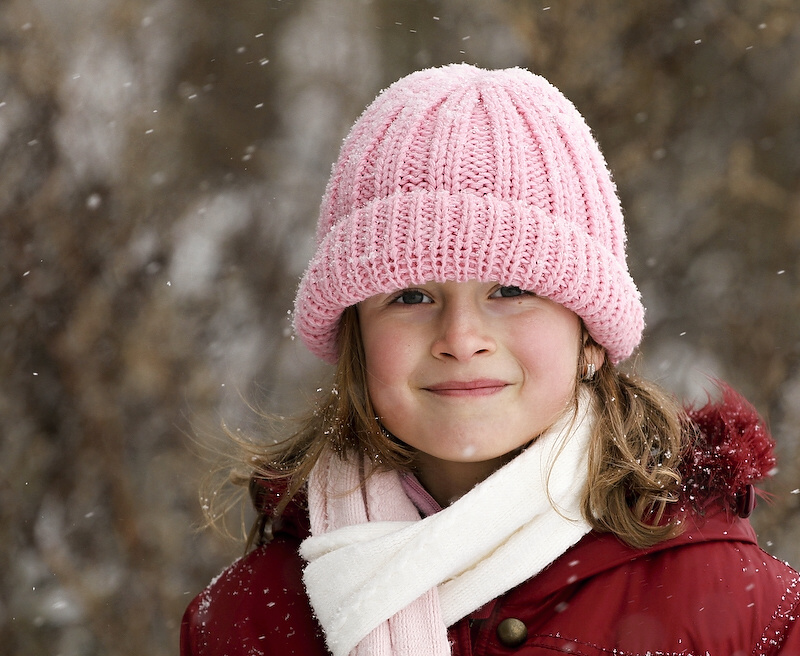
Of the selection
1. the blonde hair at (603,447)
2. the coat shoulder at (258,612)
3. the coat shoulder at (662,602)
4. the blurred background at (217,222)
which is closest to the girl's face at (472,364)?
the blonde hair at (603,447)

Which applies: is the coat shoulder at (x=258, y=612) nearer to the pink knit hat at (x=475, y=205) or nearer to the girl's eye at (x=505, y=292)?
the pink knit hat at (x=475, y=205)

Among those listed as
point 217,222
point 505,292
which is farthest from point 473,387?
point 217,222

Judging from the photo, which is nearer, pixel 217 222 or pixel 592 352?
pixel 592 352

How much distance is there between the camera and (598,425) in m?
1.67

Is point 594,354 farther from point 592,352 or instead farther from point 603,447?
point 603,447

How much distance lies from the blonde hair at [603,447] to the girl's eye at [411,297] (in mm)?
152

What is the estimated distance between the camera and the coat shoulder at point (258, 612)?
66.0 inches

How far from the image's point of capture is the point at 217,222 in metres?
3.22

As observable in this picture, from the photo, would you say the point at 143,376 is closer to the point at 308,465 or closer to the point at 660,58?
the point at 308,465

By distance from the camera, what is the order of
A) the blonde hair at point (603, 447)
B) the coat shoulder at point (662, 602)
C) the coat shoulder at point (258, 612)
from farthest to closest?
the coat shoulder at point (258, 612) < the blonde hair at point (603, 447) < the coat shoulder at point (662, 602)

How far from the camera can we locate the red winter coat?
4.81 feet

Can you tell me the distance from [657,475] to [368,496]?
0.52 metres

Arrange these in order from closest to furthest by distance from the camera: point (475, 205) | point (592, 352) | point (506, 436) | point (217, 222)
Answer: point (475, 205), point (506, 436), point (592, 352), point (217, 222)

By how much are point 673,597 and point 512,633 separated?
0.89 feet
